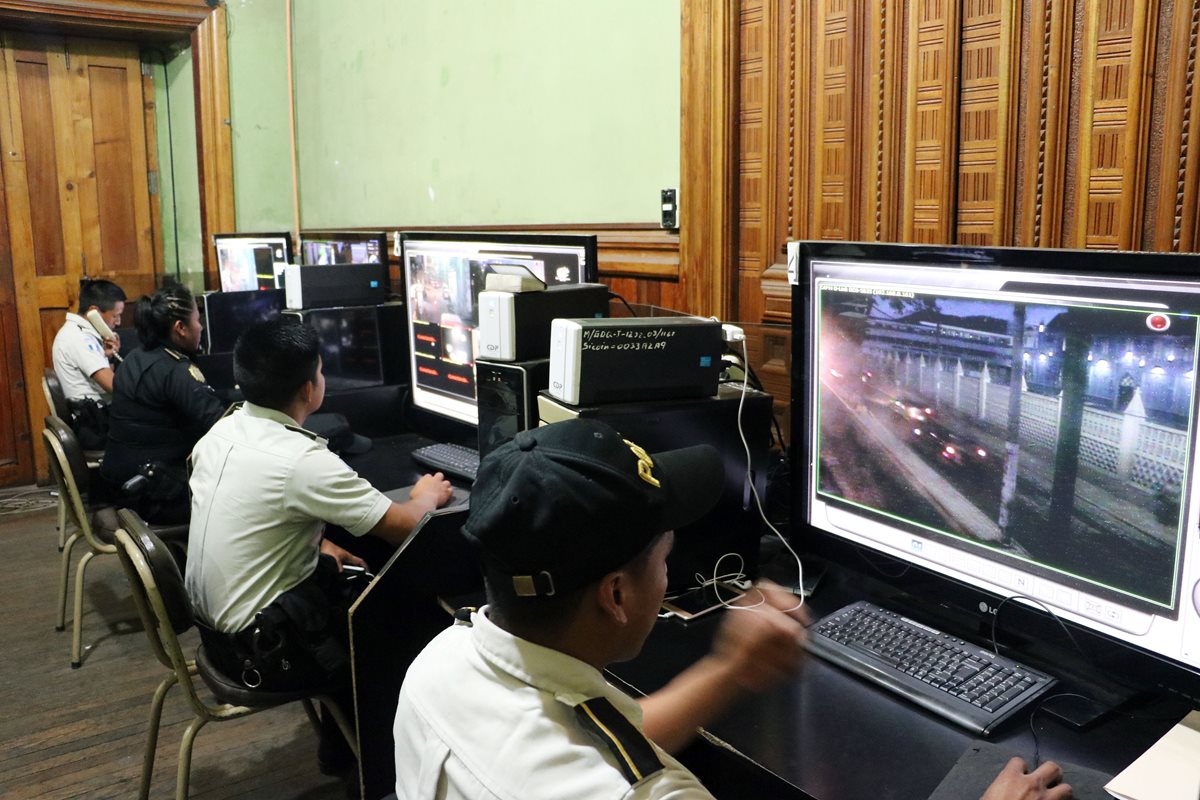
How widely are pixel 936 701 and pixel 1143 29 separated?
3.36 ft

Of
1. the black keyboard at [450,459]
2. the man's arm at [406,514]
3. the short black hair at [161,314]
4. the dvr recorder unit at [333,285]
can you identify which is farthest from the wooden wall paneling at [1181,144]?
the short black hair at [161,314]

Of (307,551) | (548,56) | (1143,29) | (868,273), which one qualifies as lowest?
(307,551)

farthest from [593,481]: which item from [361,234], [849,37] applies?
[361,234]

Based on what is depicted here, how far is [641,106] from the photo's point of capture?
8.42 feet

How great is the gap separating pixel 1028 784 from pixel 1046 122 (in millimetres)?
1081

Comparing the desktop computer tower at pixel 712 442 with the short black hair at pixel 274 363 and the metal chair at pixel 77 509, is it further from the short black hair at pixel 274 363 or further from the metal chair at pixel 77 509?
the metal chair at pixel 77 509

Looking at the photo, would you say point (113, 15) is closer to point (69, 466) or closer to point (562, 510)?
point (69, 466)

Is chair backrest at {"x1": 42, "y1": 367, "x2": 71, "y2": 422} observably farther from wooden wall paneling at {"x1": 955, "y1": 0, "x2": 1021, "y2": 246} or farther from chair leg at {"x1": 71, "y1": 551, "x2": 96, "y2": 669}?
wooden wall paneling at {"x1": 955, "y1": 0, "x2": 1021, "y2": 246}

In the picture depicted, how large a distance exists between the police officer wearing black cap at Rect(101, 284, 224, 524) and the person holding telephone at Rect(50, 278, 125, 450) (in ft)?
3.32

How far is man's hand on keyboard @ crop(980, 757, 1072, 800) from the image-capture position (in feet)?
3.13

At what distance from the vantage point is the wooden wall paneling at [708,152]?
2.20 m

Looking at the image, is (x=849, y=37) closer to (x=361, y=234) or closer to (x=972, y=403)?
(x=972, y=403)

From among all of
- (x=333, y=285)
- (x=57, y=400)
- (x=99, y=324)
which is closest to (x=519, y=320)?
(x=333, y=285)

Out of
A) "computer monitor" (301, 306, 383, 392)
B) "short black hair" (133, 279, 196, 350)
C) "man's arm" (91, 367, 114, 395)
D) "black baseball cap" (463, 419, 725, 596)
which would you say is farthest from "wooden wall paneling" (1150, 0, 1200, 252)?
"man's arm" (91, 367, 114, 395)
